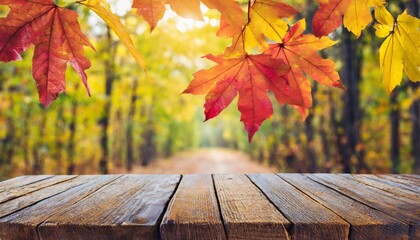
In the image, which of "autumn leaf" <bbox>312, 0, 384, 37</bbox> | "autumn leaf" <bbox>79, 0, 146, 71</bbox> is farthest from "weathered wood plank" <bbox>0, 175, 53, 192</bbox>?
"autumn leaf" <bbox>312, 0, 384, 37</bbox>

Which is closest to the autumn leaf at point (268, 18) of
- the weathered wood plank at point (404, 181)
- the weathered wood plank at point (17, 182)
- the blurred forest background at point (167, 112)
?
the weathered wood plank at point (404, 181)

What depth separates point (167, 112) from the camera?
51.4ft

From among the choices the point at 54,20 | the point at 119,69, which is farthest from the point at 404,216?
the point at 119,69

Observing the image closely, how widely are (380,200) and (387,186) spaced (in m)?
0.38

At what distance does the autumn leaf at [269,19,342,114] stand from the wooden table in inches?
13.3

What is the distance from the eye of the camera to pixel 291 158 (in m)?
11.7

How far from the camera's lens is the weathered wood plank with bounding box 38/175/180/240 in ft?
3.17

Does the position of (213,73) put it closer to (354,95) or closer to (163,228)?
(163,228)

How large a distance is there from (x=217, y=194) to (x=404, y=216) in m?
0.64

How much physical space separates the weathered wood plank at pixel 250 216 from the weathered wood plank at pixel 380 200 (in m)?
0.35

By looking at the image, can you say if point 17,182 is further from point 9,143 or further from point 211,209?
point 9,143

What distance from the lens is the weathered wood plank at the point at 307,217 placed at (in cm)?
97

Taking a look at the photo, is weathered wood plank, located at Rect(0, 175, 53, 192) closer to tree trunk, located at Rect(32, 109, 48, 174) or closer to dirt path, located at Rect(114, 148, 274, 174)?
tree trunk, located at Rect(32, 109, 48, 174)

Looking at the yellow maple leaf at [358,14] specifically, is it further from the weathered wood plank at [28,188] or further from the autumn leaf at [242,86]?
the weathered wood plank at [28,188]
